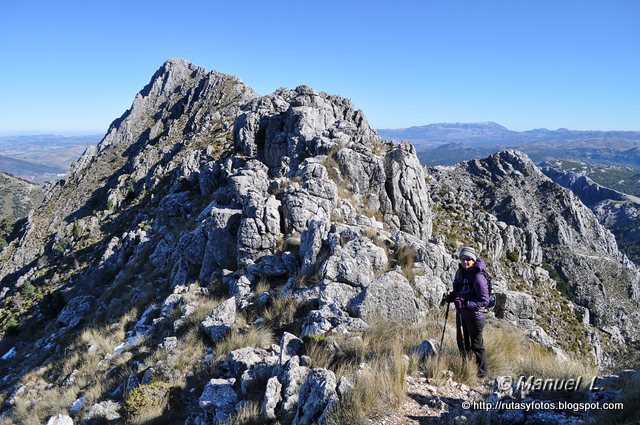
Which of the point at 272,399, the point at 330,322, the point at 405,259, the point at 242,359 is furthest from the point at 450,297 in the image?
the point at 405,259

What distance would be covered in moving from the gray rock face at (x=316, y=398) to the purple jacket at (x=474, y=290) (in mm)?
3150

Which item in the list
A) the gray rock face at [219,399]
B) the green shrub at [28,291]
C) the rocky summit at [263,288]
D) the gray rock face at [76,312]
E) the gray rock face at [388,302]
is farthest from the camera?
the green shrub at [28,291]

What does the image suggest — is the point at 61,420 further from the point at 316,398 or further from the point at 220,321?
the point at 316,398

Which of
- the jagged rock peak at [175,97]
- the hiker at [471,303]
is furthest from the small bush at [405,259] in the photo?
the jagged rock peak at [175,97]

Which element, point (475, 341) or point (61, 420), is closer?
point (475, 341)

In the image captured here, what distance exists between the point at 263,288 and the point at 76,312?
680 inches

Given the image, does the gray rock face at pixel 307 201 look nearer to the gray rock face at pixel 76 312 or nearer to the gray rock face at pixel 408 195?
the gray rock face at pixel 408 195

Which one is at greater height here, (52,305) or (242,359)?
(242,359)

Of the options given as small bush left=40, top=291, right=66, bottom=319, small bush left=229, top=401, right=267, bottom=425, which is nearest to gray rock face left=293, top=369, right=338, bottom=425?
small bush left=229, top=401, right=267, bottom=425

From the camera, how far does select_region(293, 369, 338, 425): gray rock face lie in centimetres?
575

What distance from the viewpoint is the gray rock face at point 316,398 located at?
575 cm

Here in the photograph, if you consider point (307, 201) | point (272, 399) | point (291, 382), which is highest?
point (307, 201)

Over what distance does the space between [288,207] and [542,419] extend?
462 inches

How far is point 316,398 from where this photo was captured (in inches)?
232
